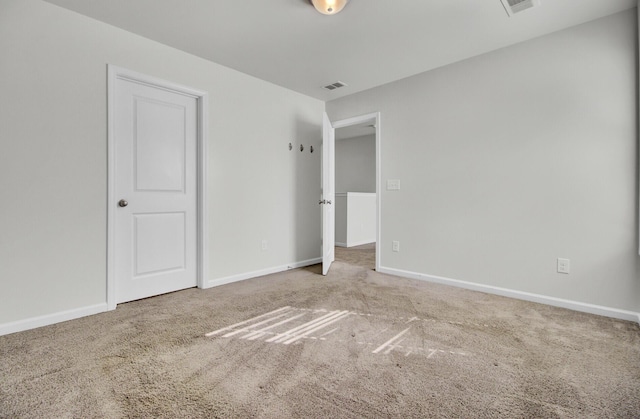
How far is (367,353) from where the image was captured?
1.78 meters

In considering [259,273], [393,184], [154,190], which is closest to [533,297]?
[393,184]

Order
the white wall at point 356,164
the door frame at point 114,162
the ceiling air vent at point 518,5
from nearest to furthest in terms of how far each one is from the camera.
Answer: the ceiling air vent at point 518,5 < the door frame at point 114,162 < the white wall at point 356,164

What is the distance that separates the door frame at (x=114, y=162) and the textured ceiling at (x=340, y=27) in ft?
Answer: 1.21

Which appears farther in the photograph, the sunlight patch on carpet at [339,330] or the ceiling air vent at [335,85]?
the ceiling air vent at [335,85]

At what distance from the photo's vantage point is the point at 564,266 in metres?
2.55

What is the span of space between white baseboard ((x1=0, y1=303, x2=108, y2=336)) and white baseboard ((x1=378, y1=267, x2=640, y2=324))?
2936 mm

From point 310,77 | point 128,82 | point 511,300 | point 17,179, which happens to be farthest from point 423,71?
point 17,179

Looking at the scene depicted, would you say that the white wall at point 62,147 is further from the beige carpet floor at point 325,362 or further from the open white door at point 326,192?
the open white door at point 326,192

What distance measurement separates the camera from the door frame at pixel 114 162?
2.47 metres

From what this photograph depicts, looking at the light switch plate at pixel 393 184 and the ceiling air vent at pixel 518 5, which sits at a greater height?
the ceiling air vent at pixel 518 5

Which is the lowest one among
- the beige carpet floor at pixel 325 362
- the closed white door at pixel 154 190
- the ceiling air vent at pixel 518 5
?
the beige carpet floor at pixel 325 362

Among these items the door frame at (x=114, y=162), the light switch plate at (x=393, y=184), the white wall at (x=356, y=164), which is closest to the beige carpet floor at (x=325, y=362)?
the door frame at (x=114, y=162)

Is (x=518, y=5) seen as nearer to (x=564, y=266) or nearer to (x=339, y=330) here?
(x=564, y=266)

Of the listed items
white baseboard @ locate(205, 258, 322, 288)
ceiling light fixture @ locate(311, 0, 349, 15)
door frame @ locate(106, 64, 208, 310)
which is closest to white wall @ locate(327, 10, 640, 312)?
white baseboard @ locate(205, 258, 322, 288)
